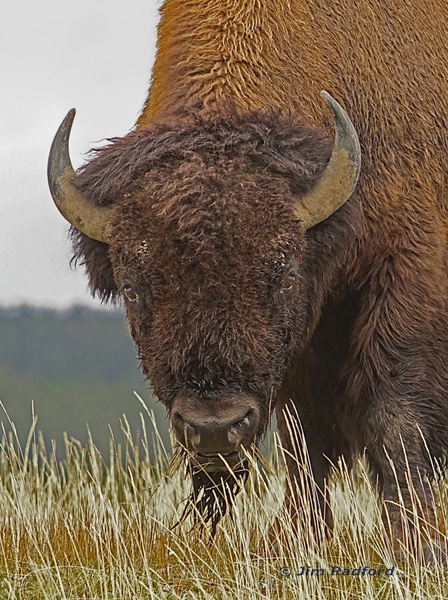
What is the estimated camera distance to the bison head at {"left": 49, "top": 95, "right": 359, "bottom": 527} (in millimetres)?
4539

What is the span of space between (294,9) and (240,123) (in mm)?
896

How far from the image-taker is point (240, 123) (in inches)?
194

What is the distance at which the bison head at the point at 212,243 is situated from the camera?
179 inches

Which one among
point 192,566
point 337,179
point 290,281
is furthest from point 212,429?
point 337,179

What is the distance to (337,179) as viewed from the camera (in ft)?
16.3

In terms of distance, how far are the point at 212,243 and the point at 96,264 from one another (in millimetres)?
846

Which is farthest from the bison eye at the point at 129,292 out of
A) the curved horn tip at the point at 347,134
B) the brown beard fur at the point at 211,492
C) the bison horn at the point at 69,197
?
the curved horn tip at the point at 347,134

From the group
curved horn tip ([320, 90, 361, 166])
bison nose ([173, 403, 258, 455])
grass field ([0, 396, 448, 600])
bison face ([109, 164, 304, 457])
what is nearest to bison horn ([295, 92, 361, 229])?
curved horn tip ([320, 90, 361, 166])

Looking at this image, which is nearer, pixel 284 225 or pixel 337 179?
pixel 284 225

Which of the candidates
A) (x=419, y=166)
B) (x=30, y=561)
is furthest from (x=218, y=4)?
(x=30, y=561)

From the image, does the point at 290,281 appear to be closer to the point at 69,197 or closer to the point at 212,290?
the point at 212,290

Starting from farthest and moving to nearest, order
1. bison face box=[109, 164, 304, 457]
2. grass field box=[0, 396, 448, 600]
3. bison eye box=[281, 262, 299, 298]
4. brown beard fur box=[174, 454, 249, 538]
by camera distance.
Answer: brown beard fur box=[174, 454, 249, 538] < bison eye box=[281, 262, 299, 298] < bison face box=[109, 164, 304, 457] < grass field box=[0, 396, 448, 600]

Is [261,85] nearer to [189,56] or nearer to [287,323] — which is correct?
[189,56]

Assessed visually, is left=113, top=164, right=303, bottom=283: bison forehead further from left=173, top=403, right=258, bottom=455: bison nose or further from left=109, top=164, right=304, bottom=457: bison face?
left=173, top=403, right=258, bottom=455: bison nose
